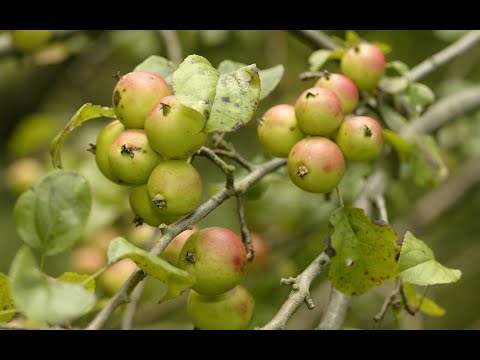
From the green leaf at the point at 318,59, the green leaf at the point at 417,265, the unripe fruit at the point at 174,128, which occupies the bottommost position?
the green leaf at the point at 417,265

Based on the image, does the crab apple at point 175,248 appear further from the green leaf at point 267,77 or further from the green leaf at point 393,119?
the green leaf at point 393,119

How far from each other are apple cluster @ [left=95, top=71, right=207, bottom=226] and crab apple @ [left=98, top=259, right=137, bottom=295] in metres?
0.60

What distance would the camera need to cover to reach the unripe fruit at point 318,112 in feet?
3.27

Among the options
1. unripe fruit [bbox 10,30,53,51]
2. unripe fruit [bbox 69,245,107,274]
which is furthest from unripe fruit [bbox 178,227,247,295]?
unripe fruit [bbox 10,30,53,51]

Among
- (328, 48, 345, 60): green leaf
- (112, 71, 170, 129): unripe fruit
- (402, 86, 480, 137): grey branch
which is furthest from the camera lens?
(402, 86, 480, 137): grey branch

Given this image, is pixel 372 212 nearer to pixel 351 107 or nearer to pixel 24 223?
pixel 351 107

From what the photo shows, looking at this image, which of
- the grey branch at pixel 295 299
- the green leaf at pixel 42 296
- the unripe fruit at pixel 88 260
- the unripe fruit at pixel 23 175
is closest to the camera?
the green leaf at pixel 42 296

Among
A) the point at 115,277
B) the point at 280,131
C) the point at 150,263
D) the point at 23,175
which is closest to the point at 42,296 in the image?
the point at 150,263

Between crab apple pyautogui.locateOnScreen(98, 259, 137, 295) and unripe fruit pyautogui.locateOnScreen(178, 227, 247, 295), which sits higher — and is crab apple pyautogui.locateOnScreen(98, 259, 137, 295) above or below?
below

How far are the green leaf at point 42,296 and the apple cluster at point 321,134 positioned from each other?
1.31 ft

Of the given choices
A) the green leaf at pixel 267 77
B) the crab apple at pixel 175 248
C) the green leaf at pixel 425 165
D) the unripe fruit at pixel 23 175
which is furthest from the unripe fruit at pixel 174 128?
the unripe fruit at pixel 23 175

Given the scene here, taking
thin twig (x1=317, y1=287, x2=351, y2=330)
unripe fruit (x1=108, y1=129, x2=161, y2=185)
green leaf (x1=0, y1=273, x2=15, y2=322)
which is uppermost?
unripe fruit (x1=108, y1=129, x2=161, y2=185)

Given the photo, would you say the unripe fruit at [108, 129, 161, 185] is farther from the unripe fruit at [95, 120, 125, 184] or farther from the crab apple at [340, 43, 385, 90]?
the crab apple at [340, 43, 385, 90]

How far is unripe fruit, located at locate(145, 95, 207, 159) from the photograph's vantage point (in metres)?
0.83
